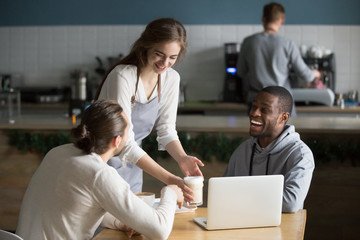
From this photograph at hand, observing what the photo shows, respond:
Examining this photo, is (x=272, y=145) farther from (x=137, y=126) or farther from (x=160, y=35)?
(x=160, y=35)

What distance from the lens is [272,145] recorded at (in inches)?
101

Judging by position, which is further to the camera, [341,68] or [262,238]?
[341,68]

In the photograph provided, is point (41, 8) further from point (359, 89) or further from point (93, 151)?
point (93, 151)

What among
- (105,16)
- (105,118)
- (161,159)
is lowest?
(161,159)

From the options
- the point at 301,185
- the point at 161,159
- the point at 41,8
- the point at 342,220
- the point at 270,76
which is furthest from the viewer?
the point at 41,8

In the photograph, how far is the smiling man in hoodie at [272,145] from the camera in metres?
2.47

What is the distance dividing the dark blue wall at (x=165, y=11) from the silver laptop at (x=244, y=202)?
4.69 meters

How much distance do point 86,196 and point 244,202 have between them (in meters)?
0.57

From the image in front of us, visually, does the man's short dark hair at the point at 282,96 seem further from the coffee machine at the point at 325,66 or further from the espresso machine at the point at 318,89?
the coffee machine at the point at 325,66

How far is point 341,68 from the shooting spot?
20.6 ft

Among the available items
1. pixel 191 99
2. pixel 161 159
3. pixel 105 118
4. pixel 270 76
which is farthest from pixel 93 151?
pixel 191 99

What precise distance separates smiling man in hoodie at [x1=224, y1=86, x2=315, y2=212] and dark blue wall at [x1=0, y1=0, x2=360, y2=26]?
3.90 meters

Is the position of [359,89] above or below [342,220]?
above

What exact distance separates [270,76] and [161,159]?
Result: 158 cm
